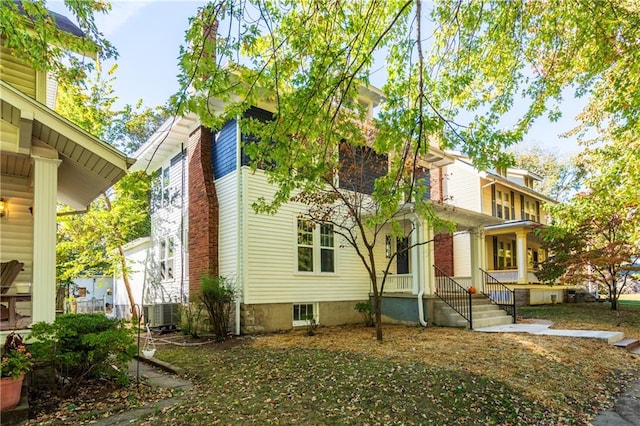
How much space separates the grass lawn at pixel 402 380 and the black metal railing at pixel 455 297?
1.82 metres

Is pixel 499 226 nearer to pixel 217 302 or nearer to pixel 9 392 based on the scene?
pixel 217 302

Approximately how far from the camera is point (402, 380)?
19.4ft

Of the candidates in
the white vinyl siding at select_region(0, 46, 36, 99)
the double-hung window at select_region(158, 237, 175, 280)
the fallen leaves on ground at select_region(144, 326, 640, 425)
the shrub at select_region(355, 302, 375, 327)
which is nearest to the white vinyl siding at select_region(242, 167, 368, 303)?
the shrub at select_region(355, 302, 375, 327)

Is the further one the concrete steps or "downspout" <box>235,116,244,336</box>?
"downspout" <box>235,116,244,336</box>

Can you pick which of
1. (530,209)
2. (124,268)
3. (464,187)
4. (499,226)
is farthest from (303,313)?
(530,209)

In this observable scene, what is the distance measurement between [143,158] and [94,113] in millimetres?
2257

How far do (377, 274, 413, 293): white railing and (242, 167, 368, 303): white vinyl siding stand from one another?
1421 millimetres

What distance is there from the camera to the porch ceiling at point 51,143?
18.1 ft

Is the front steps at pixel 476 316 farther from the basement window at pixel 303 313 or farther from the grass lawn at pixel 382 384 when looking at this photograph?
the basement window at pixel 303 313

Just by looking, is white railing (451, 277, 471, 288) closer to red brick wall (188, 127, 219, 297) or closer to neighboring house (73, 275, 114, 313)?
red brick wall (188, 127, 219, 297)

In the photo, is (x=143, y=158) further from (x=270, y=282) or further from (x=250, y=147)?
(x=250, y=147)

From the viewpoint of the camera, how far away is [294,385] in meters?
5.82

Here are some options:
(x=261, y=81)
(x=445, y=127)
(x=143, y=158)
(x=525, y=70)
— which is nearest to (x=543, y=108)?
(x=525, y=70)

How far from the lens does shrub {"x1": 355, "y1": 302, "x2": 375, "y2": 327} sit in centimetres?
1224
